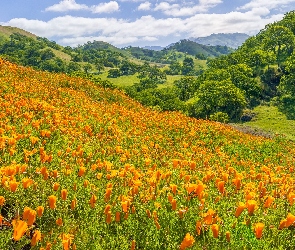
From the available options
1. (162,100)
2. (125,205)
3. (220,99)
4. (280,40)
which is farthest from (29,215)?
(280,40)

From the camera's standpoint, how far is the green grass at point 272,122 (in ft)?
167

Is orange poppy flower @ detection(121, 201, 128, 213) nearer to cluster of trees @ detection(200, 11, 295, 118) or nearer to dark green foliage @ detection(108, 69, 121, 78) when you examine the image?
cluster of trees @ detection(200, 11, 295, 118)

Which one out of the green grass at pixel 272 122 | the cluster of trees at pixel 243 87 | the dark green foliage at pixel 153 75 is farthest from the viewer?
the dark green foliage at pixel 153 75

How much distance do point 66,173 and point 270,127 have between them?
2114 inches

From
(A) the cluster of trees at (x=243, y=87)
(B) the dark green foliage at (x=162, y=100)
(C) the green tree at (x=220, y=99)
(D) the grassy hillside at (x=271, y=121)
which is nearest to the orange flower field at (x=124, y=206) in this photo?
(D) the grassy hillside at (x=271, y=121)

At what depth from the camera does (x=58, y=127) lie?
8625 mm

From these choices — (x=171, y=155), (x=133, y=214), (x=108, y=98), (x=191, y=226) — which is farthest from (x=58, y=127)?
(x=108, y=98)

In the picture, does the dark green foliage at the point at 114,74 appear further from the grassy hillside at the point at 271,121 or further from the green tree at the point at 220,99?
the grassy hillside at the point at 271,121

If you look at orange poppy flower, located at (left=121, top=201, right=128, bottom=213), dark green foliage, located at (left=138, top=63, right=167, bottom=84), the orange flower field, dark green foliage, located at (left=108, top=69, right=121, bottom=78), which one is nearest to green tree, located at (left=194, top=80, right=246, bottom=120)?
the orange flower field

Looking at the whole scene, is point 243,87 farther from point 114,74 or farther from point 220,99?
point 114,74

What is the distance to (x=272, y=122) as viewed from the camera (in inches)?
2218

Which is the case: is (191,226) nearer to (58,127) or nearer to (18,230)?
(18,230)

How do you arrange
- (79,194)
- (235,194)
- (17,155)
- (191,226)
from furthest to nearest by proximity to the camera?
(17,155)
(235,194)
(79,194)
(191,226)

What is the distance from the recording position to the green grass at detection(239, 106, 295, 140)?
2003 inches
